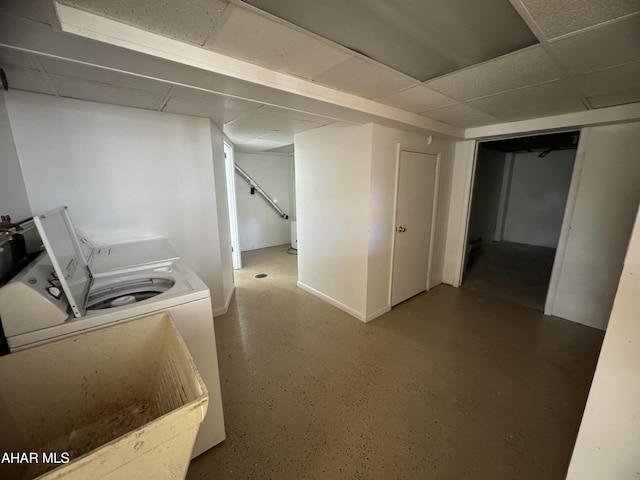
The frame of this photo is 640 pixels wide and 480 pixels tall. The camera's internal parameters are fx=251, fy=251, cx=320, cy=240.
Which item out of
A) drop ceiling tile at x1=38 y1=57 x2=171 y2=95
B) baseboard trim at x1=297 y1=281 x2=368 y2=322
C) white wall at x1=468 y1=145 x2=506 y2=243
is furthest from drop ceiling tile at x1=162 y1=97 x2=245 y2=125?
white wall at x1=468 y1=145 x2=506 y2=243

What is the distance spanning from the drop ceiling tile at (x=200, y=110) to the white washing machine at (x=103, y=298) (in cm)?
112

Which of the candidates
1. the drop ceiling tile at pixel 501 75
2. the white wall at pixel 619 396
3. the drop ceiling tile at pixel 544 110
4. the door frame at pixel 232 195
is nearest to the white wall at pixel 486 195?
the drop ceiling tile at pixel 544 110

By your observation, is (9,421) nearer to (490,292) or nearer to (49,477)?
(49,477)

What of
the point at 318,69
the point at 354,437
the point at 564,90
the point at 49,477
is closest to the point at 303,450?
the point at 354,437

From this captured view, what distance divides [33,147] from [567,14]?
10.6ft

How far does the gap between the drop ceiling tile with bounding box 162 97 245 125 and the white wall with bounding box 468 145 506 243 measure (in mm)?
5571

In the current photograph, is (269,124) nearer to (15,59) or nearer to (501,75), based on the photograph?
(15,59)

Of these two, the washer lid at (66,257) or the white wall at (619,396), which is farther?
the washer lid at (66,257)

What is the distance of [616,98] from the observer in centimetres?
204

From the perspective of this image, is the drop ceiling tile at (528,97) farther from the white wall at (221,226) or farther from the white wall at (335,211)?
the white wall at (221,226)

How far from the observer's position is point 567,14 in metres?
1.08

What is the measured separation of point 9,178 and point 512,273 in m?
6.05

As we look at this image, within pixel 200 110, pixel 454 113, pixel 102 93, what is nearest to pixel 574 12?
pixel 454 113

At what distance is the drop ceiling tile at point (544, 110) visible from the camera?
7.24 feet
